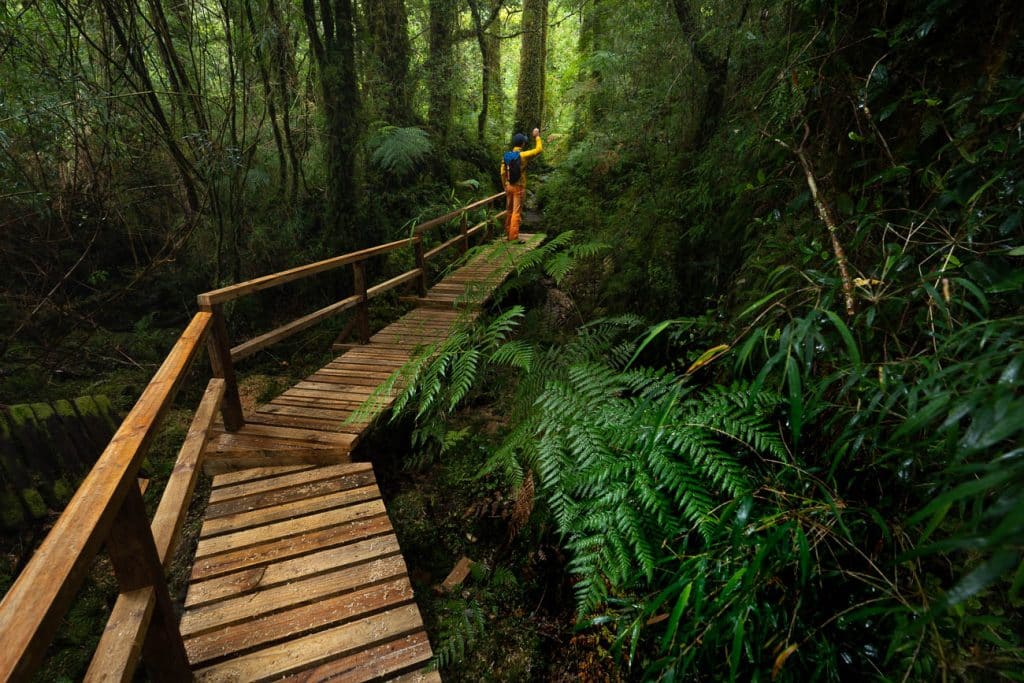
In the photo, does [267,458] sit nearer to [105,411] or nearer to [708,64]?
[105,411]

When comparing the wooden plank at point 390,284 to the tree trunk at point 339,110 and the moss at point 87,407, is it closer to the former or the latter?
the tree trunk at point 339,110

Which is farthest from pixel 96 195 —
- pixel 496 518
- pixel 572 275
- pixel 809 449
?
pixel 809 449

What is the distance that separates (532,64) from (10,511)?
12846 mm

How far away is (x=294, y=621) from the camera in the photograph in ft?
6.84

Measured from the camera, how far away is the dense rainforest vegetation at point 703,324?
134 centimetres

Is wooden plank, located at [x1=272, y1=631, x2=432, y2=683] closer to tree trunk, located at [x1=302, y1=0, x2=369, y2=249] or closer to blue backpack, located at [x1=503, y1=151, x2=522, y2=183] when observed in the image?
tree trunk, located at [x1=302, y1=0, x2=369, y2=249]

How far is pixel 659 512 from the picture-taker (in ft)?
5.87

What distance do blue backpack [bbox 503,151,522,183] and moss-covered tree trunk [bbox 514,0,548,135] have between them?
5380 millimetres

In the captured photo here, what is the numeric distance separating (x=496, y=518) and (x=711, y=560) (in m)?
1.99

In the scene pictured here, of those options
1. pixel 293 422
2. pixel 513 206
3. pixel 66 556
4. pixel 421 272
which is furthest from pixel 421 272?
pixel 66 556

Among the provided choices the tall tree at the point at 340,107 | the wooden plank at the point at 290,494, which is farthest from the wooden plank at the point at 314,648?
the tall tree at the point at 340,107

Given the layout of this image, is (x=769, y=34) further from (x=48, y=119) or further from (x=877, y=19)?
(x=48, y=119)

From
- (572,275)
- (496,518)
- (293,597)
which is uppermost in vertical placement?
(572,275)

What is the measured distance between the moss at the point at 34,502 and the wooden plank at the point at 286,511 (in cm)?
259
